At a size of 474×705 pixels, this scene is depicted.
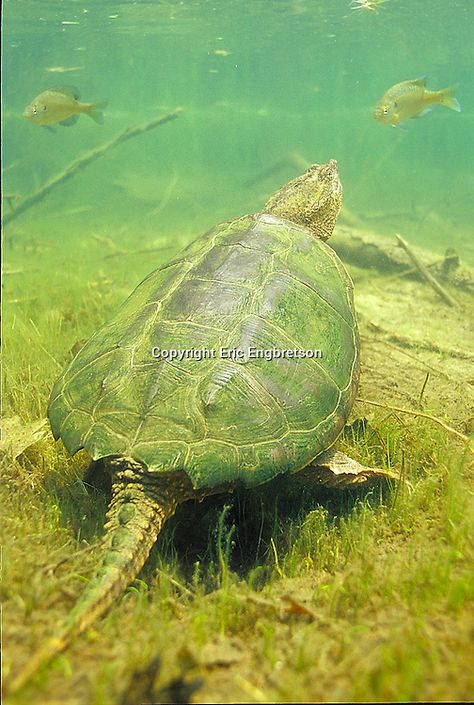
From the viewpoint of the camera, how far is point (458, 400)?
15.2ft

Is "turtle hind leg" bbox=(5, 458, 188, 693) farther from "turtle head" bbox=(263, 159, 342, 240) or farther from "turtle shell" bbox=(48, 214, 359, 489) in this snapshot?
"turtle head" bbox=(263, 159, 342, 240)

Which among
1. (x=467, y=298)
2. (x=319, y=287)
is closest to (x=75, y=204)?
(x=467, y=298)

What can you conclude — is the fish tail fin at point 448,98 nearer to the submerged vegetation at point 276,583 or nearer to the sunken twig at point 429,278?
the sunken twig at point 429,278

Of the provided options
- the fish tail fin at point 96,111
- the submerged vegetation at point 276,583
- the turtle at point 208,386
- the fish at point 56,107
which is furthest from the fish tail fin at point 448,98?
the fish at point 56,107

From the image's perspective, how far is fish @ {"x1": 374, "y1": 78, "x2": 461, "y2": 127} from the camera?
657 centimetres

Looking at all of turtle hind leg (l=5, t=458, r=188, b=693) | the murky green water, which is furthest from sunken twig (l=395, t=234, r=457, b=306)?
turtle hind leg (l=5, t=458, r=188, b=693)

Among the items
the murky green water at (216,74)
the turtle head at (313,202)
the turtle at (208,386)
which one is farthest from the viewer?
the murky green water at (216,74)

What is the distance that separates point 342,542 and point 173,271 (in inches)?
93.3

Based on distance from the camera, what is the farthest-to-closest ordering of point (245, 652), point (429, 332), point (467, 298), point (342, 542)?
1. point (467, 298)
2. point (429, 332)
3. point (342, 542)
4. point (245, 652)

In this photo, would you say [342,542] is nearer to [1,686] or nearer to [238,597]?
[238,597]

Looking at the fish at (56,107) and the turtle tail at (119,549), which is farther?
the fish at (56,107)

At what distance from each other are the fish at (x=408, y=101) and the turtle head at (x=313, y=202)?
2003 mm

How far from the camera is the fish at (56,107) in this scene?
710 centimetres

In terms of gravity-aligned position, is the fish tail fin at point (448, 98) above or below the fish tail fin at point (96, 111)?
above
